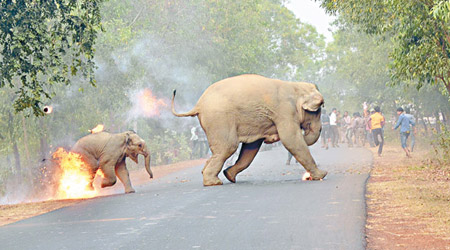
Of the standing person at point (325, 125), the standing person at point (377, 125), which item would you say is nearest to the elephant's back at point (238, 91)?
the standing person at point (377, 125)

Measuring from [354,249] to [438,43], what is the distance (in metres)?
8.45

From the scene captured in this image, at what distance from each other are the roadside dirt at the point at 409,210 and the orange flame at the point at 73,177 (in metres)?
6.18

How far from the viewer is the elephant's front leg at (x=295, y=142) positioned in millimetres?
14297

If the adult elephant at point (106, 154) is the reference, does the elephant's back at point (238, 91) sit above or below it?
above

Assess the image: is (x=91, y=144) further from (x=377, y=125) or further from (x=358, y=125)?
(x=358, y=125)

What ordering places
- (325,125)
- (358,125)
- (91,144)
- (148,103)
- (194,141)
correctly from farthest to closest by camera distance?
(358,125) < (325,125) < (194,141) < (148,103) < (91,144)

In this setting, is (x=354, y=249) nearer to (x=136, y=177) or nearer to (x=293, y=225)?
(x=293, y=225)

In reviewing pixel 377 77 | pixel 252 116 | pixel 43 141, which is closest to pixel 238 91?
pixel 252 116

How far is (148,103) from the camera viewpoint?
32125 millimetres

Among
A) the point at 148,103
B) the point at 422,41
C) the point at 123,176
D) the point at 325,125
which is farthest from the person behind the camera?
the point at 325,125

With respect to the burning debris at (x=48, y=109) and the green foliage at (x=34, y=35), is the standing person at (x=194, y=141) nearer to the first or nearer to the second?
the burning debris at (x=48, y=109)

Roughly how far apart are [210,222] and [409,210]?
2962 millimetres

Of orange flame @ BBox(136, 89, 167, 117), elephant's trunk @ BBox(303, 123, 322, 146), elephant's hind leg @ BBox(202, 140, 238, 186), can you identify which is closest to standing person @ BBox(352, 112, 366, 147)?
orange flame @ BBox(136, 89, 167, 117)

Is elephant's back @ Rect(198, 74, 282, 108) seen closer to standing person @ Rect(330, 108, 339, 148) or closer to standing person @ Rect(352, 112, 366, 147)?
standing person @ Rect(330, 108, 339, 148)
